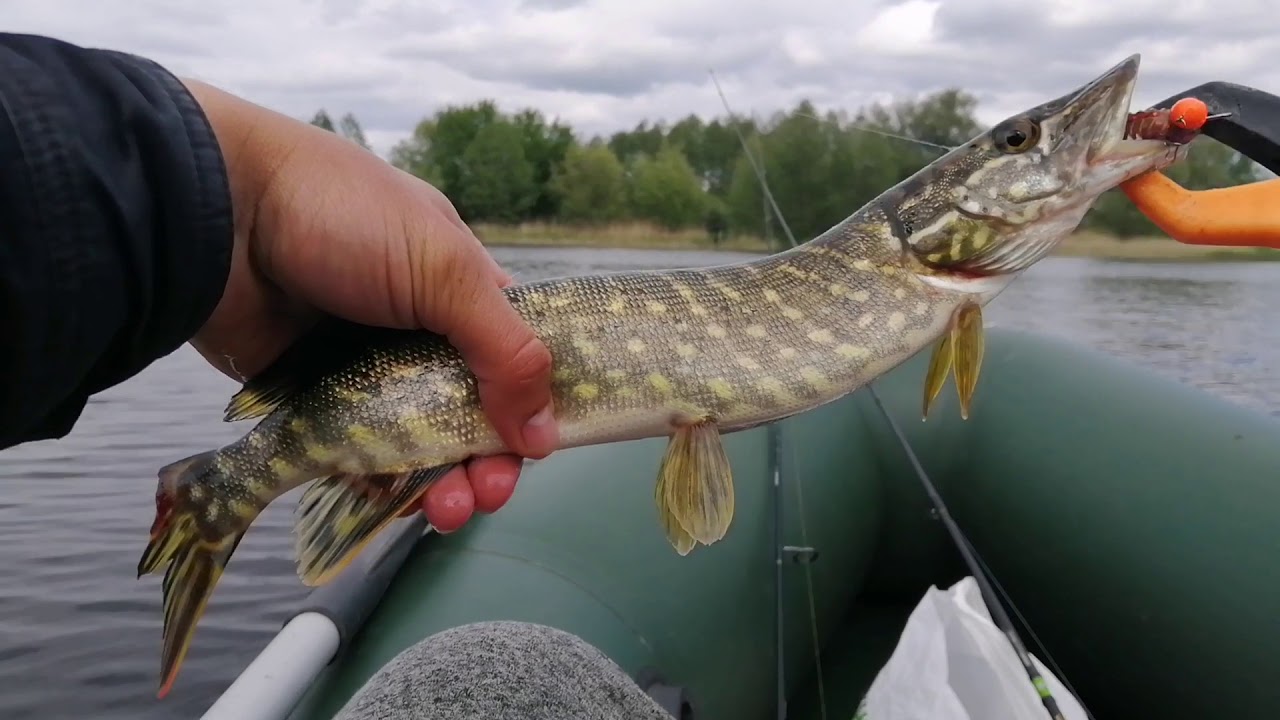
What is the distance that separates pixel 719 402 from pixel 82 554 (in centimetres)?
399

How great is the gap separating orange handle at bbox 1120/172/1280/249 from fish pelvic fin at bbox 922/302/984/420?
314 mm

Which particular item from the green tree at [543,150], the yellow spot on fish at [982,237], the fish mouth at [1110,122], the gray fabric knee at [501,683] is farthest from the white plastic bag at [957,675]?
the green tree at [543,150]

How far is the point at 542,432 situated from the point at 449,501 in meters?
0.21

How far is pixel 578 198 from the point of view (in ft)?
104

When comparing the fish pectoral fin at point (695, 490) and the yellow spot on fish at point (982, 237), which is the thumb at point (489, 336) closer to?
the fish pectoral fin at point (695, 490)

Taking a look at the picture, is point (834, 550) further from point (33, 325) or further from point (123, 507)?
point (123, 507)

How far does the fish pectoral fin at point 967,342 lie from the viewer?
4.94 ft

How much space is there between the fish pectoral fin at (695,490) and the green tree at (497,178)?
31.1 meters

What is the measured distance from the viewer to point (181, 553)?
4.53 feet

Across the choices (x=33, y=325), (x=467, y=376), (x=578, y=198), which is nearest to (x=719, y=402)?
(x=467, y=376)

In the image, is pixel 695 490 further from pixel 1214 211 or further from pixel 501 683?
pixel 1214 211

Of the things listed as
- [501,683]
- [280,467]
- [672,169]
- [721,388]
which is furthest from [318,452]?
[672,169]

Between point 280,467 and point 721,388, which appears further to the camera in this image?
point 721,388

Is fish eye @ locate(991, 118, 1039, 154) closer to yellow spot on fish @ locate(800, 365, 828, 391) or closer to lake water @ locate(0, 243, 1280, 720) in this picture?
yellow spot on fish @ locate(800, 365, 828, 391)
